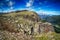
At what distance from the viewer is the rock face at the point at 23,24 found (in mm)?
5629

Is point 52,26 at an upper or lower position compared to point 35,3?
lower

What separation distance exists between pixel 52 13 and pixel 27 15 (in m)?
0.91

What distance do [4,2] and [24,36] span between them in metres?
1.46

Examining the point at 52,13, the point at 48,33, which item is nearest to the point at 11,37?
the point at 48,33

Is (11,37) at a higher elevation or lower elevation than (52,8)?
lower

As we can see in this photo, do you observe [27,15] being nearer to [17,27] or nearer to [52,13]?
[17,27]

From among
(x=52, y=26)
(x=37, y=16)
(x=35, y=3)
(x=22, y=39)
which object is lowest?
(x=22, y=39)

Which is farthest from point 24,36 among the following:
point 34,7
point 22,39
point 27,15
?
point 34,7

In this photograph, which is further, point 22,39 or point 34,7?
point 34,7

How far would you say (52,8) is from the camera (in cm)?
586

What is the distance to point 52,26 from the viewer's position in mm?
5695

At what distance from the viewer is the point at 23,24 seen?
570 cm

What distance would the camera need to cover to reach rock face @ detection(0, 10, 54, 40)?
5.63m

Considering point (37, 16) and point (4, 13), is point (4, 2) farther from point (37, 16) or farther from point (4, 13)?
point (37, 16)
